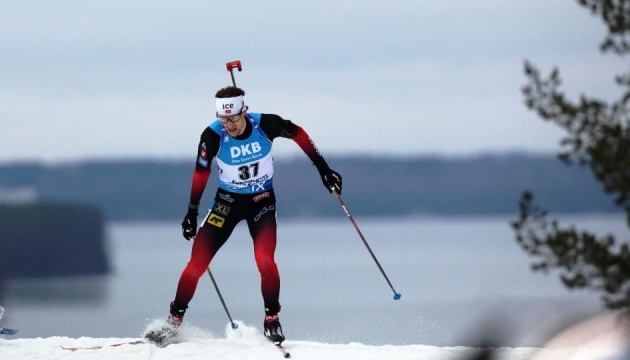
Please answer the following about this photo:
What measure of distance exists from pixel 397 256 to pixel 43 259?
90.9 meters

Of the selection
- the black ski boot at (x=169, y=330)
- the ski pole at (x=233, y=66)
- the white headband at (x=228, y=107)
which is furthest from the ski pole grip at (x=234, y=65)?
the black ski boot at (x=169, y=330)

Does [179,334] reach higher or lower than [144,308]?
higher

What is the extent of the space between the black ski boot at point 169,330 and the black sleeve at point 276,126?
178 centimetres

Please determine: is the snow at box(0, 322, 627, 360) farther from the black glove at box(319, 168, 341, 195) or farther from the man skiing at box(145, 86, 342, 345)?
Answer: the black glove at box(319, 168, 341, 195)

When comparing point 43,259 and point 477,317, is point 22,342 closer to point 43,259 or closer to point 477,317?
point 477,317

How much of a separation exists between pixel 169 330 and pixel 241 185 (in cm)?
152

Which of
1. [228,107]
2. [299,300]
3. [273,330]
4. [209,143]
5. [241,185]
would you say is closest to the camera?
[228,107]

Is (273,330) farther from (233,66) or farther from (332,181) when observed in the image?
(233,66)

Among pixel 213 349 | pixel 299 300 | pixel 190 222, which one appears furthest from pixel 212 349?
pixel 299 300

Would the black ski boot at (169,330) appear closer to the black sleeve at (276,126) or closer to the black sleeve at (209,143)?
the black sleeve at (209,143)

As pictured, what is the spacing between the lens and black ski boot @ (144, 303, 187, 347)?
394 inches

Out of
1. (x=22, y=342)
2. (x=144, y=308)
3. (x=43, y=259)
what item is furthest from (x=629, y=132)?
(x=43, y=259)

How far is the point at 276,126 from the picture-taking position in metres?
9.73

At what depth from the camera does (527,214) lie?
17.1 m
